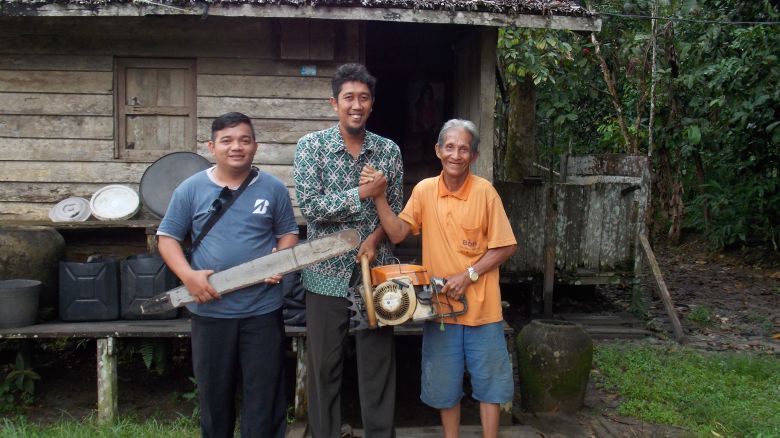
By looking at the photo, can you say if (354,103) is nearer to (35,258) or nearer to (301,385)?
(301,385)

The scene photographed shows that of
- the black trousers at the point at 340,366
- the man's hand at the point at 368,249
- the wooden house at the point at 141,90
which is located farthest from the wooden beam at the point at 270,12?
the black trousers at the point at 340,366

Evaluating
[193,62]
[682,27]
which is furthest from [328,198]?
[682,27]

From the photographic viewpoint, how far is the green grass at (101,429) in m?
4.35

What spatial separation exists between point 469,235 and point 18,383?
409 centimetres

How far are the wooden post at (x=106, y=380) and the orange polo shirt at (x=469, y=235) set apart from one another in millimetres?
2676

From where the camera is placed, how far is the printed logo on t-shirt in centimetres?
330

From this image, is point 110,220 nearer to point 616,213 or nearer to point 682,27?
point 616,213

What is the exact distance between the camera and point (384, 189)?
3316 millimetres

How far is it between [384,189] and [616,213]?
5485 millimetres

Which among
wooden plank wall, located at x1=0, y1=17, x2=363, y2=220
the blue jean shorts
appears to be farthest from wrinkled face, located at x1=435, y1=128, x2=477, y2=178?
wooden plank wall, located at x1=0, y1=17, x2=363, y2=220

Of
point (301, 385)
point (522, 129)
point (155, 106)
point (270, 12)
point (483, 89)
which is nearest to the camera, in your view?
point (301, 385)

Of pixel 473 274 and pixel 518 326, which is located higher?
pixel 473 274

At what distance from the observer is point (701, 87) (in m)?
12.1

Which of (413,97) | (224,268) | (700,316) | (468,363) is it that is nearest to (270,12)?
(224,268)
